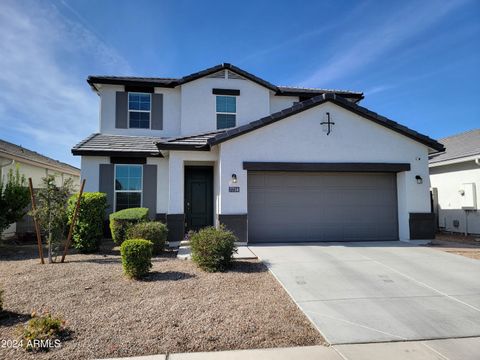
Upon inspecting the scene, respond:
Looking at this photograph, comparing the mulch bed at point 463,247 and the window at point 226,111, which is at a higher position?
the window at point 226,111

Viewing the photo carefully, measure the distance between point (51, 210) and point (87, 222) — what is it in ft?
3.95

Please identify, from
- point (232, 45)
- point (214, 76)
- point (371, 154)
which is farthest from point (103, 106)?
point (371, 154)

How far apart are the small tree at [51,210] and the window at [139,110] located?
5786 millimetres

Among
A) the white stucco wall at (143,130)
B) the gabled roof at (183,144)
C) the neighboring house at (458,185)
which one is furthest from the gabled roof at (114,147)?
the neighboring house at (458,185)

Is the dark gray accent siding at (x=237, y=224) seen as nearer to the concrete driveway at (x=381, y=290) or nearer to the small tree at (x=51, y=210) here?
the concrete driveway at (x=381, y=290)

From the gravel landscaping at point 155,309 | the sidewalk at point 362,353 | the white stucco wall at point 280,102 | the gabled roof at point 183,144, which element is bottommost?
the sidewalk at point 362,353

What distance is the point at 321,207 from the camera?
10.5 m

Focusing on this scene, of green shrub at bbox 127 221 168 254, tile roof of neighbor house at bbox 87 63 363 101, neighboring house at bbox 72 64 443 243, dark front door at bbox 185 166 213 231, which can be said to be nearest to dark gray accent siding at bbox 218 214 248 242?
neighboring house at bbox 72 64 443 243

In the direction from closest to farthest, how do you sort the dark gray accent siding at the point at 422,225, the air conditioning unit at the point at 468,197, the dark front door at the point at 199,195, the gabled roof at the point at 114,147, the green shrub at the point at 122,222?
the green shrub at the point at 122,222, the dark gray accent siding at the point at 422,225, the gabled roof at the point at 114,147, the dark front door at the point at 199,195, the air conditioning unit at the point at 468,197

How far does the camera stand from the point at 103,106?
13086 millimetres

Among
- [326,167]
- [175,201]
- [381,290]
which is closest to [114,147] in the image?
[175,201]

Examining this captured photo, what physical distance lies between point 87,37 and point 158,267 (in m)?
8.18

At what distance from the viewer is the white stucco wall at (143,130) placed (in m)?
13.1

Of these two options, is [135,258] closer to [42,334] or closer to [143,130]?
[42,334]
